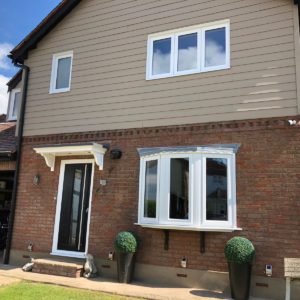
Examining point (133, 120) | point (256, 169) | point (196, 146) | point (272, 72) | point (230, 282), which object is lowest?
point (230, 282)

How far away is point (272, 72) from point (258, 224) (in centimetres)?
318

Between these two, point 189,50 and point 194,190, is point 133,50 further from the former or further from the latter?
point 194,190

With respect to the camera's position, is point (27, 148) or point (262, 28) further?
point (27, 148)

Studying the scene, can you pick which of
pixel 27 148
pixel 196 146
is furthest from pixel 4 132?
pixel 196 146

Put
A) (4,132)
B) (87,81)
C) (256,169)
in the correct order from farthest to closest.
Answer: (4,132) < (87,81) < (256,169)

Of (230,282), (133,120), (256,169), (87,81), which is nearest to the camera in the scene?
(230,282)

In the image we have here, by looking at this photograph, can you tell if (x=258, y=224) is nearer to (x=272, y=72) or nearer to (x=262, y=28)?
(x=272, y=72)

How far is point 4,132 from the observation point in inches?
491

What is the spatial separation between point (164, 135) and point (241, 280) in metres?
3.59

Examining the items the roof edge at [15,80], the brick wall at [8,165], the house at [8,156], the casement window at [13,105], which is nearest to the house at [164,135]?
the brick wall at [8,165]

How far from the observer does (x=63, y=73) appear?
36.0 feet

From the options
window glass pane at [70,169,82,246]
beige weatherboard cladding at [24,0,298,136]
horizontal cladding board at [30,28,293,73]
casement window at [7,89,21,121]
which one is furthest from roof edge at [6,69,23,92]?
window glass pane at [70,169,82,246]

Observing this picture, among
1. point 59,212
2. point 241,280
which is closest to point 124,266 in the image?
point 241,280

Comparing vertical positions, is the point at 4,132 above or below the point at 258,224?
above
